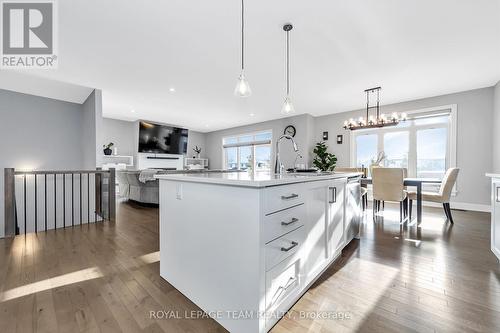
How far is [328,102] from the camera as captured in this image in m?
5.19

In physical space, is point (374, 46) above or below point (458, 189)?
above

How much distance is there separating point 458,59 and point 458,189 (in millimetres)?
2955

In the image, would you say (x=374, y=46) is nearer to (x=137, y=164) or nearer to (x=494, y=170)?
(x=494, y=170)

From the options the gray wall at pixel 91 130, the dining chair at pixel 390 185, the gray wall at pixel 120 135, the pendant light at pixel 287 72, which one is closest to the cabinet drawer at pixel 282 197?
→ the pendant light at pixel 287 72

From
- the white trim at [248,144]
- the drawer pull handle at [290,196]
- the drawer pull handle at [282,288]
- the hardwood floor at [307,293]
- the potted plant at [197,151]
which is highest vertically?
the white trim at [248,144]

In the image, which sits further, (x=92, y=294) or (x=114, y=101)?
(x=114, y=101)

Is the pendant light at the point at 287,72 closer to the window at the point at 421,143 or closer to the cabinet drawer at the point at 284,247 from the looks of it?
the cabinet drawer at the point at 284,247

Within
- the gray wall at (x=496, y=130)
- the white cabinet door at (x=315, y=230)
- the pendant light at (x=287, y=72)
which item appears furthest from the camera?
the gray wall at (x=496, y=130)

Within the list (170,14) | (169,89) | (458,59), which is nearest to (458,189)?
(458,59)

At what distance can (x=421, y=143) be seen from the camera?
16.4ft

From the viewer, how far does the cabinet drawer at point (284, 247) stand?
1.10 meters

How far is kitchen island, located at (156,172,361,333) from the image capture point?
1.06m

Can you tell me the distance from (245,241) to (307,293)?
817 mm

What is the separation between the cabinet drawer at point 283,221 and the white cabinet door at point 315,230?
124mm
